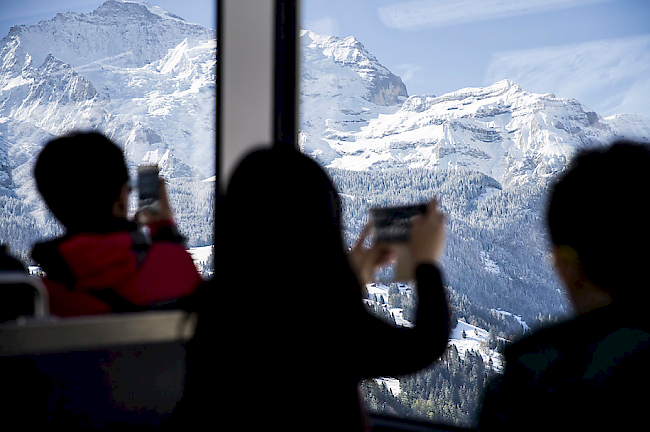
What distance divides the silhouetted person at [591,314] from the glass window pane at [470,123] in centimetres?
72

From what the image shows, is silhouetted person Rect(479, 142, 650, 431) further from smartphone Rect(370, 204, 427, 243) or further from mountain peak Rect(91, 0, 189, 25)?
mountain peak Rect(91, 0, 189, 25)

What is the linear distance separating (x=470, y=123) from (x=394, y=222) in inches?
41.0

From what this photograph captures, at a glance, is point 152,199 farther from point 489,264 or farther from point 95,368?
point 489,264

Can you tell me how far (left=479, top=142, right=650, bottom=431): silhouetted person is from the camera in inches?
26.1

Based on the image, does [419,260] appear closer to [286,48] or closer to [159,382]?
[159,382]

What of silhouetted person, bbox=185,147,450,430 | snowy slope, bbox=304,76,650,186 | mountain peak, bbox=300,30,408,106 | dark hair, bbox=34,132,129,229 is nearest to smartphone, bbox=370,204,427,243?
silhouetted person, bbox=185,147,450,430

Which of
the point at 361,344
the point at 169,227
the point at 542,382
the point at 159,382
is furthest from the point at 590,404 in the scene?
the point at 169,227

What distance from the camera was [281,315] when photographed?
742 millimetres

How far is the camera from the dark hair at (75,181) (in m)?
1.15

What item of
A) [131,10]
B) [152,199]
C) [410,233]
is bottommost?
[410,233]

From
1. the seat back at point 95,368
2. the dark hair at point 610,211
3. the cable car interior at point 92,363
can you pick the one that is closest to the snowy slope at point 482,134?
the dark hair at point 610,211

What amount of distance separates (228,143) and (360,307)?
1.47 meters

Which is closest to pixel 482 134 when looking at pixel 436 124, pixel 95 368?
pixel 436 124

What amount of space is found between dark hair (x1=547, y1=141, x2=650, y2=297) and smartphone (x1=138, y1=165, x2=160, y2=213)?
0.98 m
